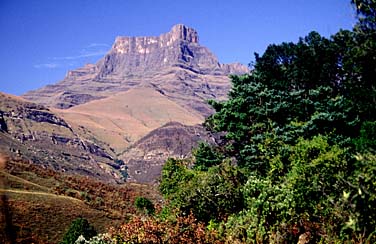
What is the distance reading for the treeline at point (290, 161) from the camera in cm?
1269

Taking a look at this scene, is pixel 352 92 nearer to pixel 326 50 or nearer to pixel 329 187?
pixel 326 50

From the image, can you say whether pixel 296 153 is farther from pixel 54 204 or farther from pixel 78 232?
pixel 54 204

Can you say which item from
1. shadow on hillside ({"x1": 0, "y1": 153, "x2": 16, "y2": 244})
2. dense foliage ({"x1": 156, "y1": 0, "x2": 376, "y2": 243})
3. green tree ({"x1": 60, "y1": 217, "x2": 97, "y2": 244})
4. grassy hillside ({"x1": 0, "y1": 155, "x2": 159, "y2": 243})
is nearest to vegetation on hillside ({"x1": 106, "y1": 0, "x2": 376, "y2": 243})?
dense foliage ({"x1": 156, "y1": 0, "x2": 376, "y2": 243})

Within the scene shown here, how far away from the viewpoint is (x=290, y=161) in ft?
68.9

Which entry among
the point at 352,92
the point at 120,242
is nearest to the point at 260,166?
the point at 352,92

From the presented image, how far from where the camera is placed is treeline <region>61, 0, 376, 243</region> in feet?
41.6

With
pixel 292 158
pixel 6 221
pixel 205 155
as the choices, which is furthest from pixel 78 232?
pixel 6 221

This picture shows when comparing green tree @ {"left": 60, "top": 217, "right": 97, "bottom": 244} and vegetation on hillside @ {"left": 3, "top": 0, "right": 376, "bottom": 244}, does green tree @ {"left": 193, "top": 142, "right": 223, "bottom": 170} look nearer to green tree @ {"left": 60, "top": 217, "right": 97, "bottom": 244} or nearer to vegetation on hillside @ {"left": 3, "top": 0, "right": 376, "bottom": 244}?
vegetation on hillside @ {"left": 3, "top": 0, "right": 376, "bottom": 244}

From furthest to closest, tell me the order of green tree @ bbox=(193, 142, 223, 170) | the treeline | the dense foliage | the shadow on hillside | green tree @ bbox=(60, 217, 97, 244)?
1. green tree @ bbox=(193, 142, 223, 170)
2. green tree @ bbox=(60, 217, 97, 244)
3. the dense foliage
4. the treeline
5. the shadow on hillside

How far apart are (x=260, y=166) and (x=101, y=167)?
567ft

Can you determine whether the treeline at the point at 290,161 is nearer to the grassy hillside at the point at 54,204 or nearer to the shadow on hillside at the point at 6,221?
the shadow on hillside at the point at 6,221

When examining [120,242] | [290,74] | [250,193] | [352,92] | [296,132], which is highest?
[290,74]

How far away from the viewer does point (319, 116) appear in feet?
82.5

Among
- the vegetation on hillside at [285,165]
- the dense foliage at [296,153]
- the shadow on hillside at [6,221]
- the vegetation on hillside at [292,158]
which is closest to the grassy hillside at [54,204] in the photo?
the vegetation on hillside at [285,165]
